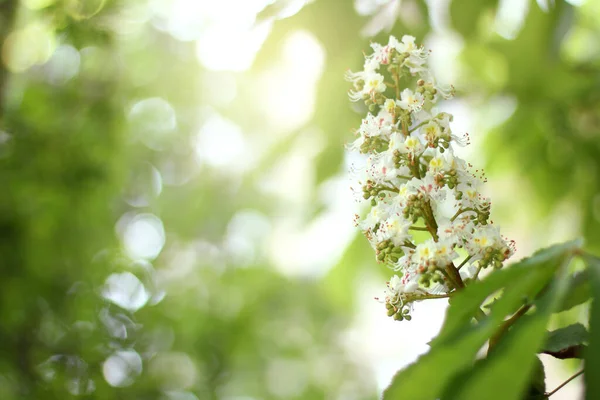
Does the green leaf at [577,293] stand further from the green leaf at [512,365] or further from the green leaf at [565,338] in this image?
the green leaf at [512,365]

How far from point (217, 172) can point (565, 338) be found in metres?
4.21

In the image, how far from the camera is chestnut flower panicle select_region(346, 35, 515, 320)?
554 mm

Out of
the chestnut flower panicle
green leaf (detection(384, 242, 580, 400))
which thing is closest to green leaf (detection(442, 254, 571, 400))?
green leaf (detection(384, 242, 580, 400))

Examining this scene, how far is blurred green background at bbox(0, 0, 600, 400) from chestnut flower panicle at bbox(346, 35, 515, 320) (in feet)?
0.58

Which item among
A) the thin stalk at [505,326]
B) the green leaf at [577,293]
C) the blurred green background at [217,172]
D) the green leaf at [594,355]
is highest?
the blurred green background at [217,172]

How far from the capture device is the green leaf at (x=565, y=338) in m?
0.55

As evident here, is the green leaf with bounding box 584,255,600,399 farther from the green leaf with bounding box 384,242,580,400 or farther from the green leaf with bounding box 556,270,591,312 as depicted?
the green leaf with bounding box 556,270,591,312

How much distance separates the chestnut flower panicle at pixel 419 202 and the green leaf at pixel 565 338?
82mm

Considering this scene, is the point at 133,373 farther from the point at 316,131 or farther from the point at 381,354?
the point at 381,354

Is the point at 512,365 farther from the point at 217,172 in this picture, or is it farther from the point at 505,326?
the point at 217,172

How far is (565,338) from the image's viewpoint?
56 centimetres

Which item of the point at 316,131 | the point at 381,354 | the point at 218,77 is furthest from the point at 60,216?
the point at 381,354

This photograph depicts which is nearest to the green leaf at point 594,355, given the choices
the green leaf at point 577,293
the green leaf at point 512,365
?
the green leaf at point 512,365

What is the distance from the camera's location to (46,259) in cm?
241
